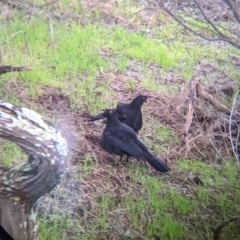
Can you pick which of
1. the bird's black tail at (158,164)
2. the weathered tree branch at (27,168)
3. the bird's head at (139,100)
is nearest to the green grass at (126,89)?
the bird's black tail at (158,164)

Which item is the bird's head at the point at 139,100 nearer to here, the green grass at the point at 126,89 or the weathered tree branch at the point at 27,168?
the green grass at the point at 126,89

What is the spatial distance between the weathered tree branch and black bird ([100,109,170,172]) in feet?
5.67

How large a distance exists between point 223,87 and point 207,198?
167cm

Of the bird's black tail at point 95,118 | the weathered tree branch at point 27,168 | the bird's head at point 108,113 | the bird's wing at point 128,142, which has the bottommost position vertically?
the bird's black tail at point 95,118

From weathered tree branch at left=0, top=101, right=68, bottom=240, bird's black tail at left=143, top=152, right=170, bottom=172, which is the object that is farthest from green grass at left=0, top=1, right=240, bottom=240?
weathered tree branch at left=0, top=101, right=68, bottom=240

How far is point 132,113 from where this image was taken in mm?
5188

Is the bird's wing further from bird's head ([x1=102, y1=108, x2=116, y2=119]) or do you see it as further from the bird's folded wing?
bird's head ([x1=102, y1=108, x2=116, y2=119])

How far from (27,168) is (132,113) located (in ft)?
7.63

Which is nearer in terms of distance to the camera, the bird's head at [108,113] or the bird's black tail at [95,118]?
the bird's head at [108,113]

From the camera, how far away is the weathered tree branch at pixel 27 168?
283cm

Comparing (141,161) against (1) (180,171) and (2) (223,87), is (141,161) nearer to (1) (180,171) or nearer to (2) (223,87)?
(1) (180,171)

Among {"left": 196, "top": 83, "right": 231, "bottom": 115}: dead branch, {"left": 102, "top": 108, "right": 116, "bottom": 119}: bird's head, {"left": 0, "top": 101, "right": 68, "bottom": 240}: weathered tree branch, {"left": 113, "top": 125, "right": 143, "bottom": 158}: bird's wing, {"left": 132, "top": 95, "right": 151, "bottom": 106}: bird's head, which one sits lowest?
{"left": 113, "top": 125, "right": 143, "bottom": 158}: bird's wing

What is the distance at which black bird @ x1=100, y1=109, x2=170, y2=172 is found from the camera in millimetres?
4656

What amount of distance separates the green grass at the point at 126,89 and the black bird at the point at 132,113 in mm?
144
